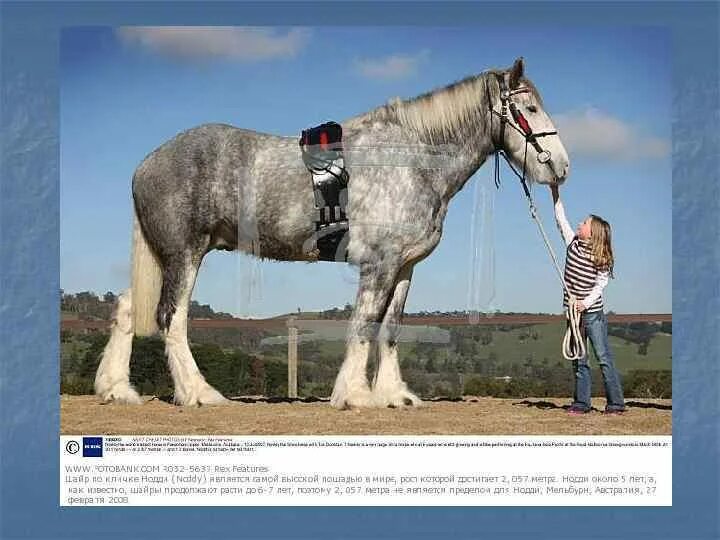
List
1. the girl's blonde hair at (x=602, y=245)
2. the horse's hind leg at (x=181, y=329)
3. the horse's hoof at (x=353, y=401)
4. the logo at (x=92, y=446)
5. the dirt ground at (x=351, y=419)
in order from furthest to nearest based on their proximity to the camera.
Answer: the horse's hind leg at (x=181, y=329), the horse's hoof at (x=353, y=401), the girl's blonde hair at (x=602, y=245), the dirt ground at (x=351, y=419), the logo at (x=92, y=446)

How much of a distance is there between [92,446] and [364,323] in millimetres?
2199

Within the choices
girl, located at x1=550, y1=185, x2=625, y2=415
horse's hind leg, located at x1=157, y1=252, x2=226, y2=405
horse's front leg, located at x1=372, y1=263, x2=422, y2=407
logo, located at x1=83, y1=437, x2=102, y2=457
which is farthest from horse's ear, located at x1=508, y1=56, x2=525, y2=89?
logo, located at x1=83, y1=437, x2=102, y2=457

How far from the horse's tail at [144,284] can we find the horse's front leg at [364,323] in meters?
1.62

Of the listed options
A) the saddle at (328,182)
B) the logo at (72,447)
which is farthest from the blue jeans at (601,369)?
the logo at (72,447)

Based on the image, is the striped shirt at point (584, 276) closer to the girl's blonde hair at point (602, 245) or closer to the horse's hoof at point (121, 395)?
the girl's blonde hair at point (602, 245)

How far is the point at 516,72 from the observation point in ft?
26.4

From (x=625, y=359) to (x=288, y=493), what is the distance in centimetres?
288

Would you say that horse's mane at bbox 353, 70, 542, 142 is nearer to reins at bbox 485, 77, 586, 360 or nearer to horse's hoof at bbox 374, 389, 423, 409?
reins at bbox 485, 77, 586, 360

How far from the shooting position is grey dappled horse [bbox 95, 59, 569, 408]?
26.9ft

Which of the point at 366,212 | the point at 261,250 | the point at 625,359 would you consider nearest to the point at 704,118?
the point at 625,359

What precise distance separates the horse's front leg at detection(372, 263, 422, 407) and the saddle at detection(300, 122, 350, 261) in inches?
20.2

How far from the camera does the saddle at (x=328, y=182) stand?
26.9ft

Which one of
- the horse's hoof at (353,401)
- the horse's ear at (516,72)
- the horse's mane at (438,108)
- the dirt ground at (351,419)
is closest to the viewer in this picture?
the dirt ground at (351,419)

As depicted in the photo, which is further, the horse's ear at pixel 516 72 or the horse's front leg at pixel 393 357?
the horse's front leg at pixel 393 357
